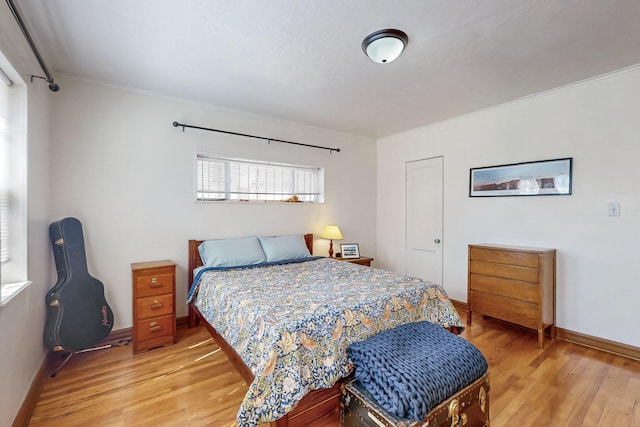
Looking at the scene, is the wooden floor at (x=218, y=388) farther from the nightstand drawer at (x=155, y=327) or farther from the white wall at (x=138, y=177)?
the white wall at (x=138, y=177)

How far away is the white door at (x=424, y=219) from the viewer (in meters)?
3.96

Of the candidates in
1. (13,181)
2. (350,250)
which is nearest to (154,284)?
(13,181)

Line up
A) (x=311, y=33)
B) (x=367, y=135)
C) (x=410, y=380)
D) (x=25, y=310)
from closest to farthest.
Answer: (x=410, y=380) → (x=25, y=310) → (x=311, y=33) → (x=367, y=135)

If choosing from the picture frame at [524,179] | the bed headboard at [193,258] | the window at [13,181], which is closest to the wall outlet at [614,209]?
the picture frame at [524,179]

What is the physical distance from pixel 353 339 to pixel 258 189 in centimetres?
248

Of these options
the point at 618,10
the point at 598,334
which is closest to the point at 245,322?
the point at 618,10

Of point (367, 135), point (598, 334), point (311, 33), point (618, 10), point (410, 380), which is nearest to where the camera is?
point (410, 380)

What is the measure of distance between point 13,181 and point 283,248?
227cm

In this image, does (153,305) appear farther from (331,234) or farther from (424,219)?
(424,219)

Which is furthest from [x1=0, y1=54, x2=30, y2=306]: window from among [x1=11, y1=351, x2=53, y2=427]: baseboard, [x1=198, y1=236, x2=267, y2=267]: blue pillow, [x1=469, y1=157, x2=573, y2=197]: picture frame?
[x1=469, y1=157, x2=573, y2=197]: picture frame

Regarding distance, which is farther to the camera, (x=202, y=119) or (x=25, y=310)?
(x=202, y=119)

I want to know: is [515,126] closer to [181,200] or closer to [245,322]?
[245,322]

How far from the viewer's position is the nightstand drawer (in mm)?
2568

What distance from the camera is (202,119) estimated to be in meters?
3.27
